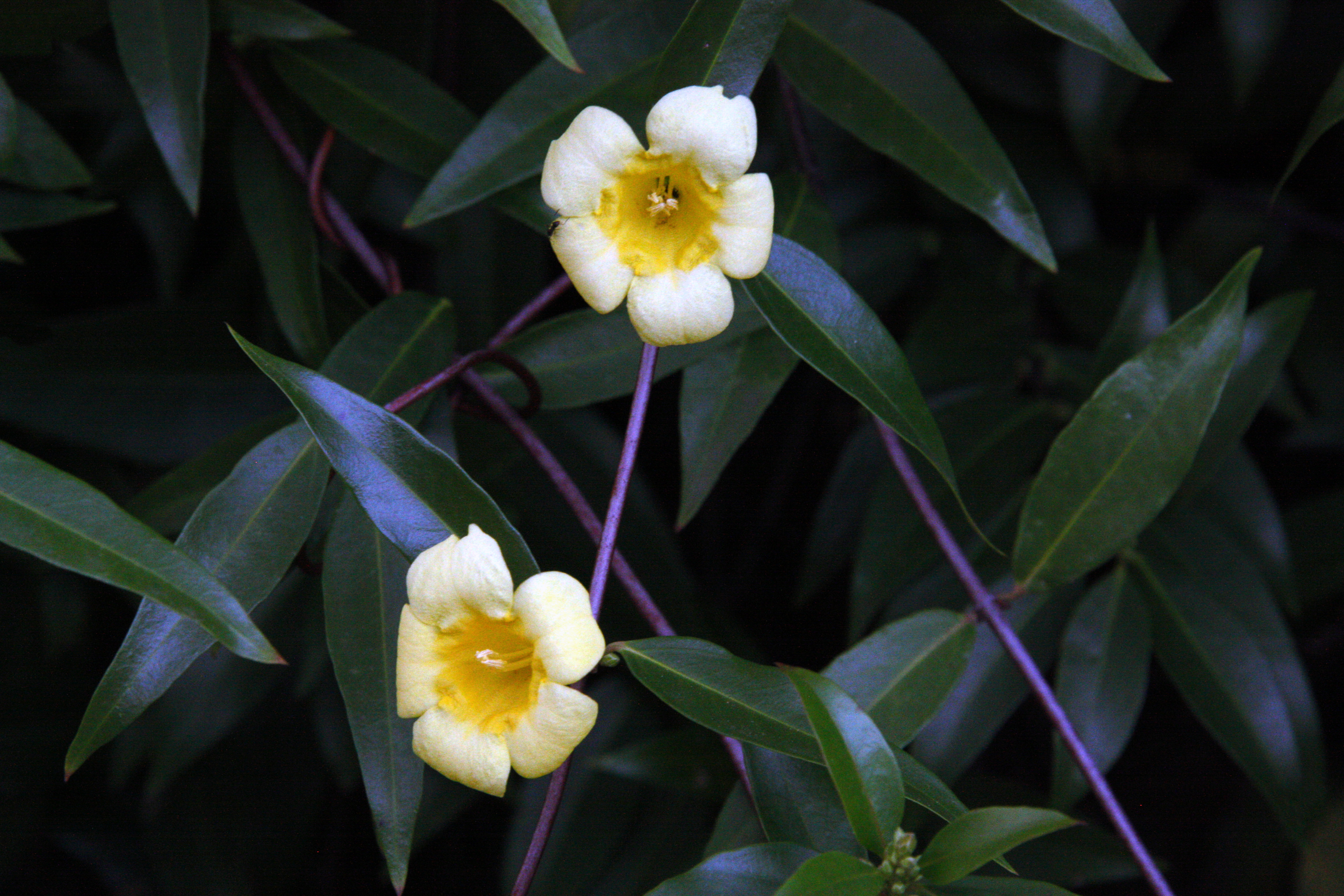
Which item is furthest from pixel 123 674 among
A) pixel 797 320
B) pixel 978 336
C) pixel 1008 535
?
pixel 978 336

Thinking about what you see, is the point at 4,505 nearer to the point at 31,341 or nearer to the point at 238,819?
the point at 31,341

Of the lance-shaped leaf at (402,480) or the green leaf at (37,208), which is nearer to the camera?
the lance-shaped leaf at (402,480)

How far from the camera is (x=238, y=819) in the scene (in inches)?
52.0

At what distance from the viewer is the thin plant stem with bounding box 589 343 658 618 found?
2.02 feet

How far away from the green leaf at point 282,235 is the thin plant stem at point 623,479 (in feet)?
1.36

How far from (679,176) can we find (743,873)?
0.45 metres

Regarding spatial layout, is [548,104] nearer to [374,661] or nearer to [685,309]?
[685,309]

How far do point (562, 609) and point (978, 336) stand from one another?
2.74ft

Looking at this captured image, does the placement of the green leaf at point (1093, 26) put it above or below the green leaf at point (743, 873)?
above

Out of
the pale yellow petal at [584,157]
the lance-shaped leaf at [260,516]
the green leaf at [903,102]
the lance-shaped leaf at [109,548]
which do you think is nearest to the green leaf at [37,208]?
the lance-shaped leaf at [260,516]

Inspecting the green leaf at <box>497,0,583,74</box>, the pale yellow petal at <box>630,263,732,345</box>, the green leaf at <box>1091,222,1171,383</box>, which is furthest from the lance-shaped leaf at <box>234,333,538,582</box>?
the green leaf at <box>1091,222,1171,383</box>

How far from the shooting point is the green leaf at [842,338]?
2.29 ft

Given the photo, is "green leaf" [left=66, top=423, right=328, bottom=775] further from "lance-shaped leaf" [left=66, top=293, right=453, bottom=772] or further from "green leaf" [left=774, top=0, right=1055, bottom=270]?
"green leaf" [left=774, top=0, right=1055, bottom=270]

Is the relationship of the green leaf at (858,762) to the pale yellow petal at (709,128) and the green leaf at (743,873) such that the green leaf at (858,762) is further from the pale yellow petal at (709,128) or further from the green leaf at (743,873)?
the pale yellow petal at (709,128)
